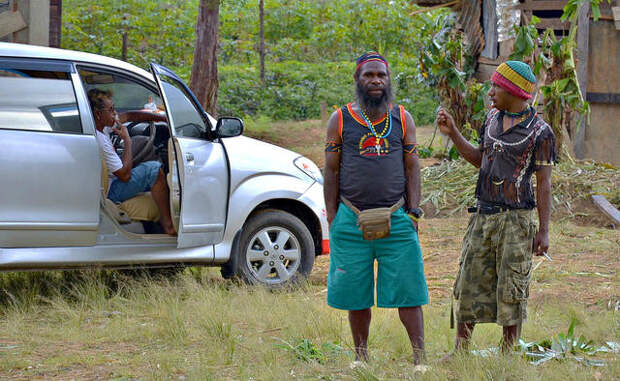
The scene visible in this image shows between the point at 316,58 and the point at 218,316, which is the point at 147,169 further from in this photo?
the point at 316,58

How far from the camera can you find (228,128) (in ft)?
20.8

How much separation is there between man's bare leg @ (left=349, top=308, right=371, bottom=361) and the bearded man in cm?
6

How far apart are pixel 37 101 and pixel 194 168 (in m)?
1.24

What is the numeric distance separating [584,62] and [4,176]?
9.61 metres

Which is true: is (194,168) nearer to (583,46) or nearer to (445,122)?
(445,122)

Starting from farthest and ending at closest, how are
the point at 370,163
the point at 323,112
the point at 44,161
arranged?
the point at 323,112 < the point at 44,161 < the point at 370,163

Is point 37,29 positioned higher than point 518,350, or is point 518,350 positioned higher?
point 37,29

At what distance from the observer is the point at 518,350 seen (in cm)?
448

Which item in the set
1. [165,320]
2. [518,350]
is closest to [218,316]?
[165,320]

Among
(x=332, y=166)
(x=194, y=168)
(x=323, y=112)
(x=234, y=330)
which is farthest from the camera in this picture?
(x=323, y=112)

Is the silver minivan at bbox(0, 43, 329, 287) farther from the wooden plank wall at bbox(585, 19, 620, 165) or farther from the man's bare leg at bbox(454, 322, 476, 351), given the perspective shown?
the wooden plank wall at bbox(585, 19, 620, 165)

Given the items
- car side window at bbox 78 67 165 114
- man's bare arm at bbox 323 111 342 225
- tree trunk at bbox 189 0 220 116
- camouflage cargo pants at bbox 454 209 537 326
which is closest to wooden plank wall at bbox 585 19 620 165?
tree trunk at bbox 189 0 220 116

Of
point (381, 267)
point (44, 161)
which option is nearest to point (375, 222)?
point (381, 267)

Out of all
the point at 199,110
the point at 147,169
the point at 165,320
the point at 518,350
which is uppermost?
the point at 199,110
